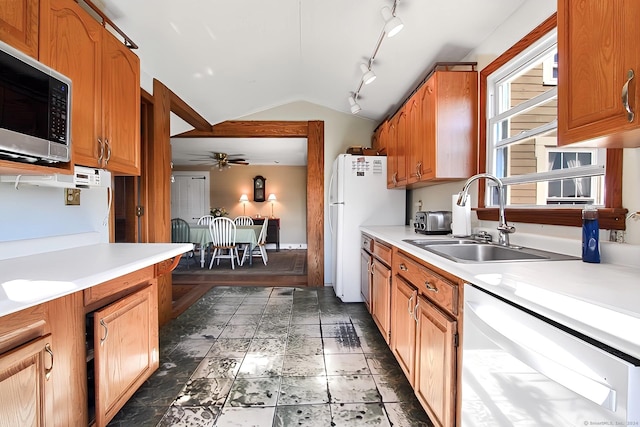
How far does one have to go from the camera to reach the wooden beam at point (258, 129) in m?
3.89

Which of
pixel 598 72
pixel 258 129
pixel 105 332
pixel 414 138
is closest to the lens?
pixel 598 72

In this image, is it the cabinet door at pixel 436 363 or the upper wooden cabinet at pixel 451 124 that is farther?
the upper wooden cabinet at pixel 451 124

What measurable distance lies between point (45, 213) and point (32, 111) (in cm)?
70

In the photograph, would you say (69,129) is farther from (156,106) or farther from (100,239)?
(156,106)

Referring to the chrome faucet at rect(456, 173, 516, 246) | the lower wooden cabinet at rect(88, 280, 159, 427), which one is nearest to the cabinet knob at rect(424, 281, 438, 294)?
the chrome faucet at rect(456, 173, 516, 246)

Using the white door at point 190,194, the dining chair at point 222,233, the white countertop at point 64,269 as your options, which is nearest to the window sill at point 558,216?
the white countertop at point 64,269

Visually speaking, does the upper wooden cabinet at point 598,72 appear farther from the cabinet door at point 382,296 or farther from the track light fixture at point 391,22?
the cabinet door at point 382,296

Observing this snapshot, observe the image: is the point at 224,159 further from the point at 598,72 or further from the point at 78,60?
the point at 598,72

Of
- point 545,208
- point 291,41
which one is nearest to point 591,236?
point 545,208

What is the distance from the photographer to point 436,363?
1.24 m

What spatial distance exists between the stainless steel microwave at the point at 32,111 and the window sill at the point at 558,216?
222 centimetres

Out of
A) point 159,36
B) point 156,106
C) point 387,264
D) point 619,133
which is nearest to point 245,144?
point 156,106

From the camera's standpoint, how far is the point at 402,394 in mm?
1643

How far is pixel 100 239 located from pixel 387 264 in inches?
77.0
